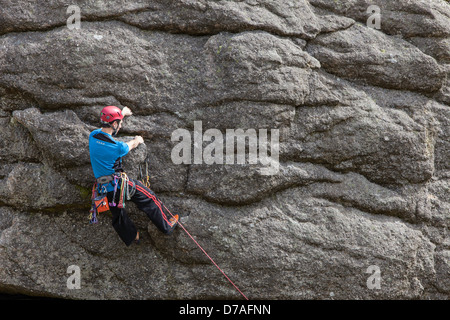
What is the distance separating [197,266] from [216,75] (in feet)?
9.82

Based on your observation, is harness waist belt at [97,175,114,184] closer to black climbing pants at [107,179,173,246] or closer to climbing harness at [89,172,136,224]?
climbing harness at [89,172,136,224]

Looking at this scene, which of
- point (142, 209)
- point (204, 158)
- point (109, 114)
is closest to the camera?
point (109, 114)

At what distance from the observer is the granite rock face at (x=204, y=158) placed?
20.6ft

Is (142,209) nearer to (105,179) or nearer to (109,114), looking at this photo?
(105,179)

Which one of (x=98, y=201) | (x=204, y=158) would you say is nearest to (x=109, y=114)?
(x=98, y=201)

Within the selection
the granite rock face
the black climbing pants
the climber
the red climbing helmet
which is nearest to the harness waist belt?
the climber

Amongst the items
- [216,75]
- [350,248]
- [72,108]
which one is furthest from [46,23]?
[350,248]

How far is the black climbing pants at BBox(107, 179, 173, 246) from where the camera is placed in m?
6.01

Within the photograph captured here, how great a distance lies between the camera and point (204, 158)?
641 cm

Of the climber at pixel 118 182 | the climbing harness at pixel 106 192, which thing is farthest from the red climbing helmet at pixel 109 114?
the climbing harness at pixel 106 192

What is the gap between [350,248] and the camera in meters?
6.43

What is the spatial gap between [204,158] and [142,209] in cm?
122

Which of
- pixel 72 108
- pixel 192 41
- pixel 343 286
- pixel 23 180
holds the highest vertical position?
pixel 192 41

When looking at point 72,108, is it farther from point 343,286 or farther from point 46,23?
point 343,286
